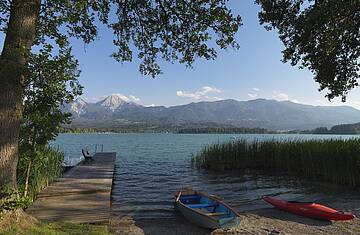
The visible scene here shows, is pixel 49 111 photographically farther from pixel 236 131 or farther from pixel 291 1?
pixel 236 131

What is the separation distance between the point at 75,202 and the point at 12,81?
15.8 ft

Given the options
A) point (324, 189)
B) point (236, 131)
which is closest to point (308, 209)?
point (324, 189)

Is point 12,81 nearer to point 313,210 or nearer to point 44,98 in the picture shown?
point 44,98

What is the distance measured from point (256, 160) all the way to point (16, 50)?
17.6m

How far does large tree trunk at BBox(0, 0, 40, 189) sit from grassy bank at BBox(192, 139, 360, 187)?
1347 cm

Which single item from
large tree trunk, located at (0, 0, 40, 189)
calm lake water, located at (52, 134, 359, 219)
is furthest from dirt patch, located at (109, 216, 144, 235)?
large tree trunk, located at (0, 0, 40, 189)

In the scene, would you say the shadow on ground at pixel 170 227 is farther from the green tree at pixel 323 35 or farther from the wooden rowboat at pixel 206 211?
the green tree at pixel 323 35

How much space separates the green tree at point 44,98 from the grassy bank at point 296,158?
12.5 metres

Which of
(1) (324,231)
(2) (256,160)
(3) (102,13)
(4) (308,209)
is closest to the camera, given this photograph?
(1) (324,231)

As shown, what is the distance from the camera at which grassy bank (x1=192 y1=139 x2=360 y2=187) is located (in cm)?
1364

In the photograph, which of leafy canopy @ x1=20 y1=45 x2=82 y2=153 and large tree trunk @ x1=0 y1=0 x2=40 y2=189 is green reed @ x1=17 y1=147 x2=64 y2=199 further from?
large tree trunk @ x1=0 y1=0 x2=40 y2=189

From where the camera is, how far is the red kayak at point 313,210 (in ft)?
26.3

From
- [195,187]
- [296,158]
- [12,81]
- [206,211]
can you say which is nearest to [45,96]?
[12,81]

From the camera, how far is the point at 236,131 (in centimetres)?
16275
